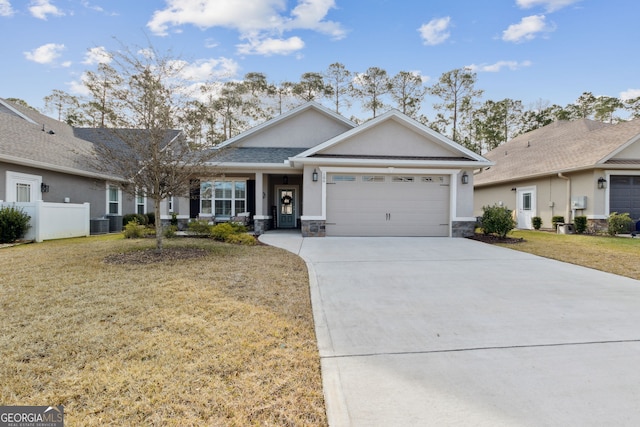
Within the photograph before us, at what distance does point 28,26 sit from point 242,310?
1465 cm

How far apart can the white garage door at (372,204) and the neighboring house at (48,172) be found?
6.31m

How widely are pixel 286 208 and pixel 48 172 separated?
9872mm

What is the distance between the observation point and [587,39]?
13734 mm

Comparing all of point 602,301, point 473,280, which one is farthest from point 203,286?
point 602,301

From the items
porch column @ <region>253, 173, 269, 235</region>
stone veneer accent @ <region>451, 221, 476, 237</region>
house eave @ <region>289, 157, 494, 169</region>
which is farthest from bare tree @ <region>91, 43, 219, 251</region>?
stone veneer accent @ <region>451, 221, 476, 237</region>

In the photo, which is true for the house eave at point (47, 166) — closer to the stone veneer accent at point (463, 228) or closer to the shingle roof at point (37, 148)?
the shingle roof at point (37, 148)

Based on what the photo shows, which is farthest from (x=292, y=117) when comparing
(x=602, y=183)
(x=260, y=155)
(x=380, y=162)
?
(x=602, y=183)

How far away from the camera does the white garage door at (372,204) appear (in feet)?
38.7

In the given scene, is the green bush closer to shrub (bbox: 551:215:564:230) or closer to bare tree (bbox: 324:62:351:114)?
shrub (bbox: 551:215:564:230)

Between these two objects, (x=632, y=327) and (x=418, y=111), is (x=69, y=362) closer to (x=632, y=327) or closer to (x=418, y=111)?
(x=632, y=327)

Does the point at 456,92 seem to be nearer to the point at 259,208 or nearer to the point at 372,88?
the point at 372,88

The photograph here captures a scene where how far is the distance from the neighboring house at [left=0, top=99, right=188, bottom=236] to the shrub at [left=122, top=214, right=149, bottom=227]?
0.92ft

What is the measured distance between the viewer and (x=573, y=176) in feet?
45.6

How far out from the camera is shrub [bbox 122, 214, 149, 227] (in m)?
15.5
